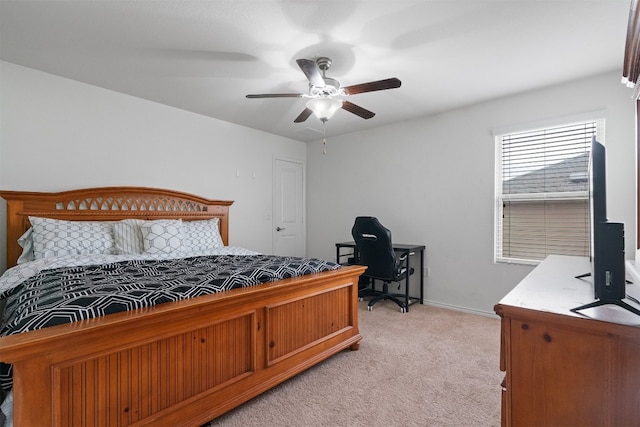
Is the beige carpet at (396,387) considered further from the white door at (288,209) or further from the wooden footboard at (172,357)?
the white door at (288,209)

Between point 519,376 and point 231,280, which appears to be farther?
point 231,280

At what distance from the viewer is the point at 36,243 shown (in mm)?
2574

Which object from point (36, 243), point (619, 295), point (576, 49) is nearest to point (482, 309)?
point (576, 49)

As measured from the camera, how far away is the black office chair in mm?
3625

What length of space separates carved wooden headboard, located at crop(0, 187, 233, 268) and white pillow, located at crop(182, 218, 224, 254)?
15.6 inches

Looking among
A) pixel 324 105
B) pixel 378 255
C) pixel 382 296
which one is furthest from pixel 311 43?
pixel 382 296

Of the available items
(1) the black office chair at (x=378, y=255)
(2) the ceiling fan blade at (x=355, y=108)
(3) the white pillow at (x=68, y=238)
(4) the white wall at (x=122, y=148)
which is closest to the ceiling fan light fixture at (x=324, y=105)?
(2) the ceiling fan blade at (x=355, y=108)

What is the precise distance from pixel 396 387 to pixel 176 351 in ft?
4.52

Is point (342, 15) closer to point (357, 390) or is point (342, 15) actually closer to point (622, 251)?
point (622, 251)

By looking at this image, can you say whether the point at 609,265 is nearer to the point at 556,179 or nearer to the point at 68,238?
the point at 556,179

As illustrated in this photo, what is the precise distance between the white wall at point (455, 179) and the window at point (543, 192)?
136 millimetres

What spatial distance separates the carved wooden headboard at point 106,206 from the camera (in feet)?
9.00

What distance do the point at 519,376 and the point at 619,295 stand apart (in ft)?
1.35

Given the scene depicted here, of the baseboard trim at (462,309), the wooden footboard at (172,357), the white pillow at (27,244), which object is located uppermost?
the white pillow at (27,244)
